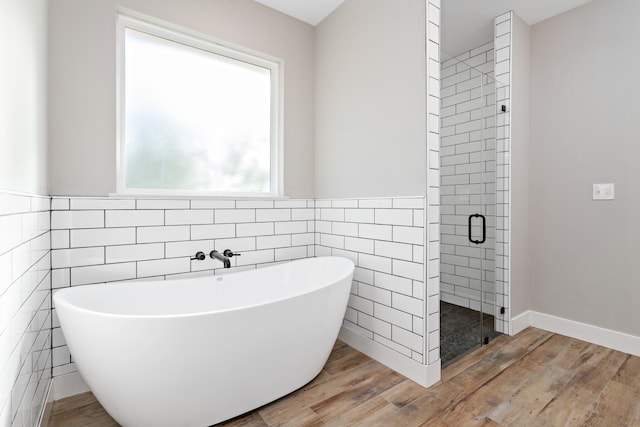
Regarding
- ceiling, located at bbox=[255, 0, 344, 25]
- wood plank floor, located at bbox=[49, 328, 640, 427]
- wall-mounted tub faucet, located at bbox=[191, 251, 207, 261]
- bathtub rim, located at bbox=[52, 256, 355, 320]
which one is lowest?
wood plank floor, located at bbox=[49, 328, 640, 427]

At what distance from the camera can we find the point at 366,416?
5.48ft

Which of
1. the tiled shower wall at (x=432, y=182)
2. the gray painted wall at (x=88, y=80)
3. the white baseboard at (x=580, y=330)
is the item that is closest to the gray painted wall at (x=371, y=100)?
the tiled shower wall at (x=432, y=182)

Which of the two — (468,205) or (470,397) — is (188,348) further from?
(468,205)

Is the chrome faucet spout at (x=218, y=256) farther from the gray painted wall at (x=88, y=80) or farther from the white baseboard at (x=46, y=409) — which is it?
the white baseboard at (x=46, y=409)

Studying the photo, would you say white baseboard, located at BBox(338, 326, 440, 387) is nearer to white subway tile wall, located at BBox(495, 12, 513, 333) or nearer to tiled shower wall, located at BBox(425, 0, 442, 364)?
tiled shower wall, located at BBox(425, 0, 442, 364)

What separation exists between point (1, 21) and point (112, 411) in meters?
1.60

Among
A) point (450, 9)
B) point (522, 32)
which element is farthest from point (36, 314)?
point (522, 32)

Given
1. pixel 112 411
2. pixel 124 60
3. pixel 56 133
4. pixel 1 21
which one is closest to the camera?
pixel 1 21

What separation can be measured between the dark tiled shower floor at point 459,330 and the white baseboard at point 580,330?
264mm

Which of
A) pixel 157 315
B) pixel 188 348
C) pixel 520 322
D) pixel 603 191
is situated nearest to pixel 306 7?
pixel 157 315

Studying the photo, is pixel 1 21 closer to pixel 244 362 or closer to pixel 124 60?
pixel 124 60

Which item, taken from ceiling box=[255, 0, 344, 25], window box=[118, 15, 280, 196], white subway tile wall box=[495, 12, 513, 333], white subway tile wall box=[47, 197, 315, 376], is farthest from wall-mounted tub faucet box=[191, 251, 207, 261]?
white subway tile wall box=[495, 12, 513, 333]

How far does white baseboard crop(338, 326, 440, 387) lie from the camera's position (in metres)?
1.95

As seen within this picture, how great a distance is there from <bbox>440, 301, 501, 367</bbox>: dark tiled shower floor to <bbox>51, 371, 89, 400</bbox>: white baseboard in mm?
2318
